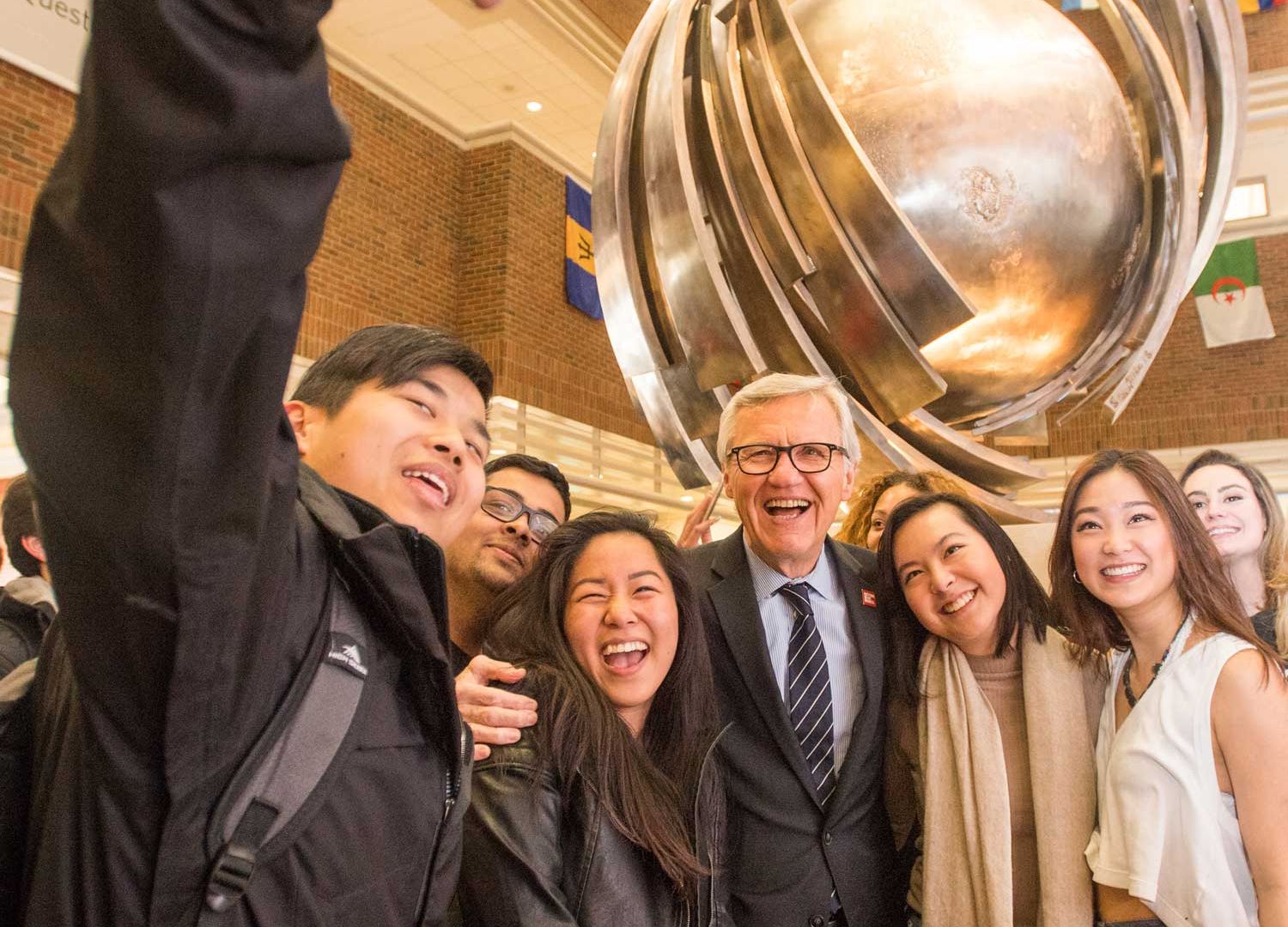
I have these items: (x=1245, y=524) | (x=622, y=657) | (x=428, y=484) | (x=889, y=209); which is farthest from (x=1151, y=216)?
(x=428, y=484)

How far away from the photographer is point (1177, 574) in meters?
1.61

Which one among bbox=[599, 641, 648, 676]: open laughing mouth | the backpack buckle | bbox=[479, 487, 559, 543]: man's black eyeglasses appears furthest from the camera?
bbox=[479, 487, 559, 543]: man's black eyeglasses

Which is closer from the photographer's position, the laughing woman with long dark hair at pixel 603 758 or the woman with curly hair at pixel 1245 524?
the laughing woman with long dark hair at pixel 603 758

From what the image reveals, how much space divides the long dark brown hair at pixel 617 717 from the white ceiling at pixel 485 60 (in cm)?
689

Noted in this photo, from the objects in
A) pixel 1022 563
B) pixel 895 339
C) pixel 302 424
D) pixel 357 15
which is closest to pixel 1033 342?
pixel 895 339

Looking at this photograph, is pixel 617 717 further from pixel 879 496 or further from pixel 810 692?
pixel 879 496

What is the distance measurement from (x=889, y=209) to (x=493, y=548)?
1.03 meters

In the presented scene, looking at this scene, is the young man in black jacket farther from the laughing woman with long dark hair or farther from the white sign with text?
the white sign with text

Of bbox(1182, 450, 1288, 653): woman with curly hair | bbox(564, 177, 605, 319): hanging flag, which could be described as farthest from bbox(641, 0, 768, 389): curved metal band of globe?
bbox(564, 177, 605, 319): hanging flag

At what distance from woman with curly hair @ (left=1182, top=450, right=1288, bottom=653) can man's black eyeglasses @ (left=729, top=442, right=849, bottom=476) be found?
1030 millimetres

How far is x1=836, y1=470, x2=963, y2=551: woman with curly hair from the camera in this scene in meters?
2.28

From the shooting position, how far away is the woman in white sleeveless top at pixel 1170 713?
4.59 ft

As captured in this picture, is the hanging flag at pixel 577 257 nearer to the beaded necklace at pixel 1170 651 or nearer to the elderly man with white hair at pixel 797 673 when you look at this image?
the elderly man with white hair at pixel 797 673

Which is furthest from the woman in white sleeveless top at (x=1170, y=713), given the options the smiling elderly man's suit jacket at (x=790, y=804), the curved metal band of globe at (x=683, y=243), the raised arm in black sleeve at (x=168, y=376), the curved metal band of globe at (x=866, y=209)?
the raised arm in black sleeve at (x=168, y=376)
